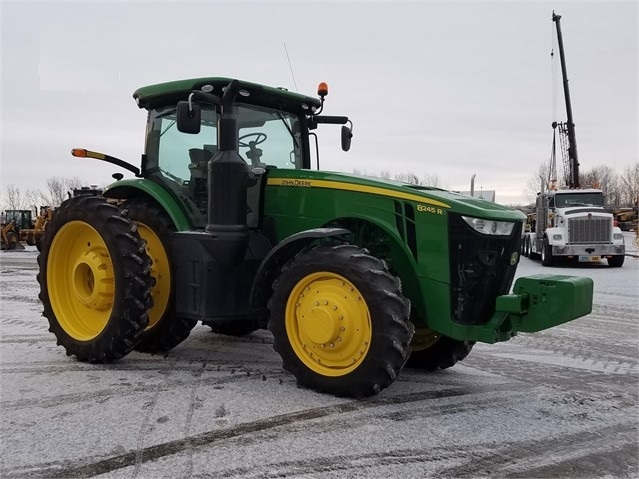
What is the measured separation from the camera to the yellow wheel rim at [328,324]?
13.1ft

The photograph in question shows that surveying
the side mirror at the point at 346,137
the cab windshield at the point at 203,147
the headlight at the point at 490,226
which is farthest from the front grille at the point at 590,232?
the headlight at the point at 490,226

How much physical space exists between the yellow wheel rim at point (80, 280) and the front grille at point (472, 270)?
290 centimetres

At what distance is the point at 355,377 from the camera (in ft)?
13.1

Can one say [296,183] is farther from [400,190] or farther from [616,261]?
[616,261]

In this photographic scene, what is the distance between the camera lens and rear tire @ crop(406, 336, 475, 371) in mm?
4855

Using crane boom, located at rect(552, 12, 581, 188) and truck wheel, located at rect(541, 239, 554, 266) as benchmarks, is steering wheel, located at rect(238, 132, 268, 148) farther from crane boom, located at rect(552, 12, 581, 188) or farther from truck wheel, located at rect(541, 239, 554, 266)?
crane boom, located at rect(552, 12, 581, 188)

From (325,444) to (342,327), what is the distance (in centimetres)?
90

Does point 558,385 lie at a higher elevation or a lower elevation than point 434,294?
lower

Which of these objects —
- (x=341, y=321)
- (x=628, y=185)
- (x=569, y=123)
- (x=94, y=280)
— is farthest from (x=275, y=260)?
(x=628, y=185)

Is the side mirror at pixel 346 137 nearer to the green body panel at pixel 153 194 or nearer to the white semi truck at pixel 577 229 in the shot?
the green body panel at pixel 153 194

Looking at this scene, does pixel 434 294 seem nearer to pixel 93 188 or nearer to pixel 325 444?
pixel 325 444

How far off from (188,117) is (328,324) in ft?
6.32

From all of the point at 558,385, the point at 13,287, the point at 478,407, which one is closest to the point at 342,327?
the point at 478,407

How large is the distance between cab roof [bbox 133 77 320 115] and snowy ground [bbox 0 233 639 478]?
2.35 meters
